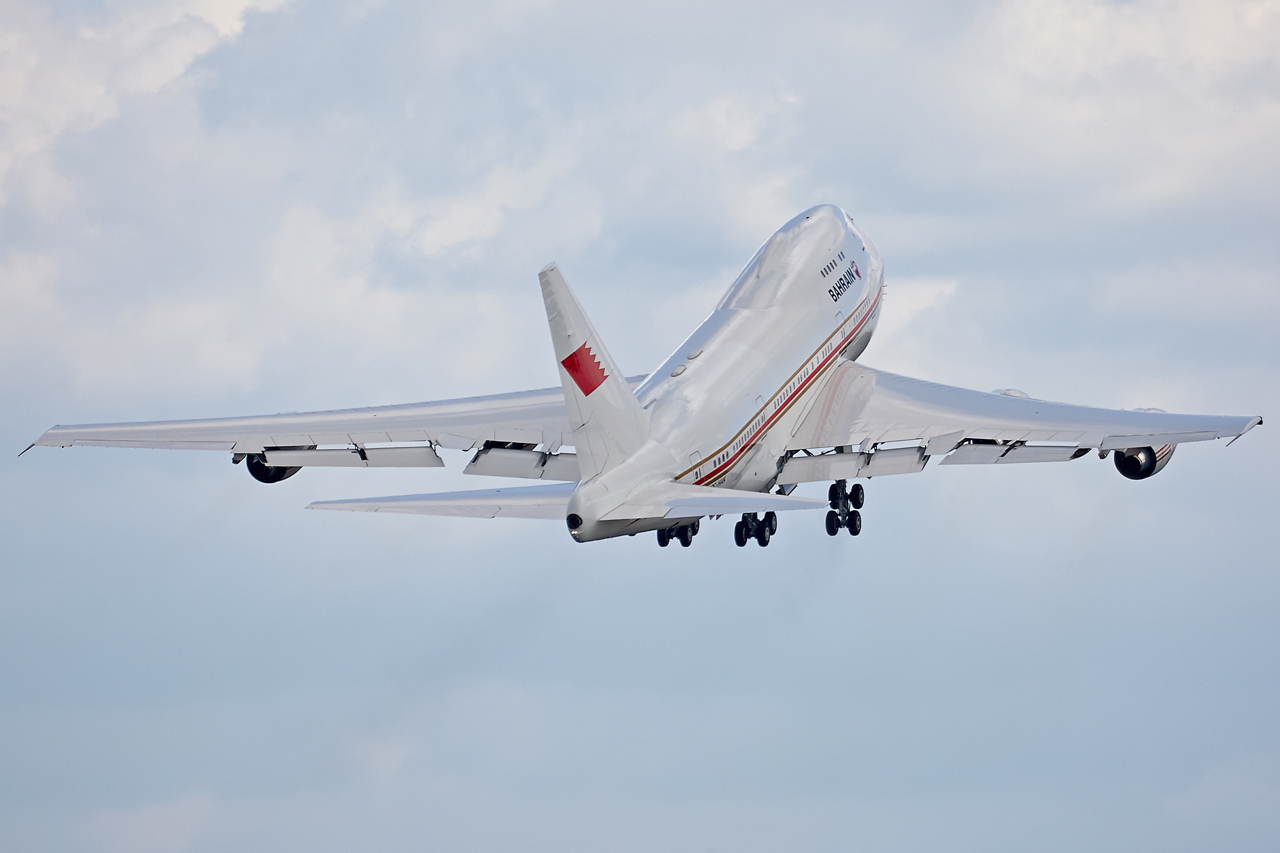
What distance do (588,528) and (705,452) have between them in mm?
5768

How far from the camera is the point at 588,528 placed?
38.2m

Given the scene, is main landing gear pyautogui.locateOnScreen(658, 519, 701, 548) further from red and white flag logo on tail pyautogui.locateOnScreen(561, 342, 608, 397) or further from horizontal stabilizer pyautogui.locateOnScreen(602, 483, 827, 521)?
red and white flag logo on tail pyautogui.locateOnScreen(561, 342, 608, 397)

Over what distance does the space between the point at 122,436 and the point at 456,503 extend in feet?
45.0

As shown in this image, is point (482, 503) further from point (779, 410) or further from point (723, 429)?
point (779, 410)

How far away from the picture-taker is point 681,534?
4597cm

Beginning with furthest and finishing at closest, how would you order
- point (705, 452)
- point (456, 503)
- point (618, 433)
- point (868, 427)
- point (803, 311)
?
point (803, 311) → point (868, 427) → point (705, 452) → point (618, 433) → point (456, 503)

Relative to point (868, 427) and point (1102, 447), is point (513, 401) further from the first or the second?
point (1102, 447)

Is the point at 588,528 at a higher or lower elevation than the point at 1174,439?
lower

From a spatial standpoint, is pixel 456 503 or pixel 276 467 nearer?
pixel 456 503

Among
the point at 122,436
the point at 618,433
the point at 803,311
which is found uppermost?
the point at 803,311

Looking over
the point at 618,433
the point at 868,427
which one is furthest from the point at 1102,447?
the point at 618,433

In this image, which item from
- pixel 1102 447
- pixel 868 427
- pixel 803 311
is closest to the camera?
pixel 1102 447

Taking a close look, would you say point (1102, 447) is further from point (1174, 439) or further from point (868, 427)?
point (868, 427)

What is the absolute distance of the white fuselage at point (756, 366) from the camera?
4106 centimetres
